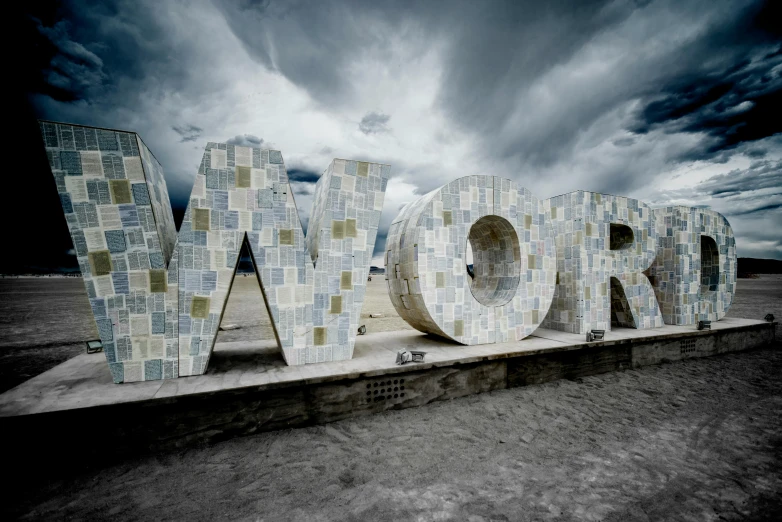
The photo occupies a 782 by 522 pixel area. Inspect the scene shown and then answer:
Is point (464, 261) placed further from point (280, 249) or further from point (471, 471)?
point (471, 471)

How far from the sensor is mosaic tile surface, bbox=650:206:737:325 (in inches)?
374

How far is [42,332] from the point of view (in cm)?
1220

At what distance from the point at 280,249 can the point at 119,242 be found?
2183mm

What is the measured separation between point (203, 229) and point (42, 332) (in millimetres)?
12655

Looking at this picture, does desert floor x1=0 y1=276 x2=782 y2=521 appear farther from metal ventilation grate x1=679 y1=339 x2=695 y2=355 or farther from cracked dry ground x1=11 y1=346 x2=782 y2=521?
metal ventilation grate x1=679 y1=339 x2=695 y2=355

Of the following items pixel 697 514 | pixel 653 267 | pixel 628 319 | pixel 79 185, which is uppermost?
pixel 79 185

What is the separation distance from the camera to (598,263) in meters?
8.35

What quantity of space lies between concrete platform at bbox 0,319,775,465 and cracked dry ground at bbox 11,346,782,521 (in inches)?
10.1

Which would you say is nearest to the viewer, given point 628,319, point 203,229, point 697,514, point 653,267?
point 697,514

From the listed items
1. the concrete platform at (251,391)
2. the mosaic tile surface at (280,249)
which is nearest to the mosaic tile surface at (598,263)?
the concrete platform at (251,391)

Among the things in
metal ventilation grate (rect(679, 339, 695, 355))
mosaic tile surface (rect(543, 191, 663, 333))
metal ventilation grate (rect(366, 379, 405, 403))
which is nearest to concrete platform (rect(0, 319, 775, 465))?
metal ventilation grate (rect(366, 379, 405, 403))

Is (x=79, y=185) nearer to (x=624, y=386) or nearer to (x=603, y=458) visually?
(x=603, y=458)

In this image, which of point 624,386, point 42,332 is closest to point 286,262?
point 624,386

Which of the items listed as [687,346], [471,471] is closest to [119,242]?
[471,471]
